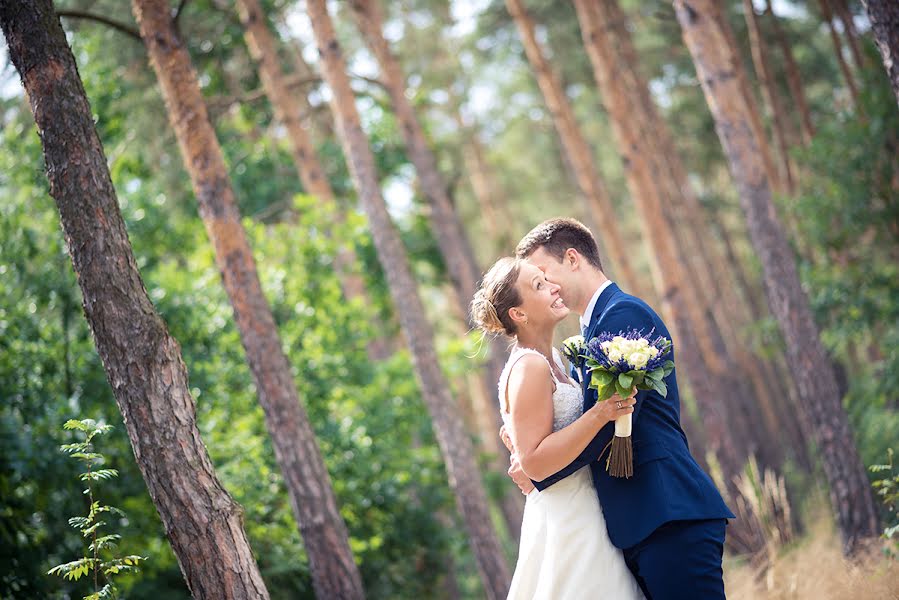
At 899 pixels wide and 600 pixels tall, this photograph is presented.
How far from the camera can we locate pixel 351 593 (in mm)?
7504

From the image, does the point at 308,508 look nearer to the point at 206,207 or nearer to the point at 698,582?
the point at 206,207

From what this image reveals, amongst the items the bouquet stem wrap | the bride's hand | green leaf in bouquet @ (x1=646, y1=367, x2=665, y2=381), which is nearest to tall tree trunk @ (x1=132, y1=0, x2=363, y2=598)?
the bouquet stem wrap

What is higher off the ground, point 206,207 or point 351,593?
point 206,207

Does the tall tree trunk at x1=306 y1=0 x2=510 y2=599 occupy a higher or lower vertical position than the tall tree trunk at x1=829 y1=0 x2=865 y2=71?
lower

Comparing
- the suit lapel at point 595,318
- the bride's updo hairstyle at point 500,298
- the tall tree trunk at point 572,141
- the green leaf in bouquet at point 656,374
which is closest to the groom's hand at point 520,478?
the suit lapel at point 595,318

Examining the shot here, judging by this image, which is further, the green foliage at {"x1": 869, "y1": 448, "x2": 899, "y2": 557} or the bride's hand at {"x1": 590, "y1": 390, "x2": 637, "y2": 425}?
the green foliage at {"x1": 869, "y1": 448, "x2": 899, "y2": 557}

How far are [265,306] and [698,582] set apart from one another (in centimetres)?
509

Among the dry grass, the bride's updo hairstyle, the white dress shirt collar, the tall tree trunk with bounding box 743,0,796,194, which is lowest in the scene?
the dry grass

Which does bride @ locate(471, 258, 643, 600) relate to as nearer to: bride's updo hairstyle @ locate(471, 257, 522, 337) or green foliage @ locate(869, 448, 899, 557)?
bride's updo hairstyle @ locate(471, 257, 522, 337)

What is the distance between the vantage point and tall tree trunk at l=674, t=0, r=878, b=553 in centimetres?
848

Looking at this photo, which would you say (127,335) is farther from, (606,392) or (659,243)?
(659,243)

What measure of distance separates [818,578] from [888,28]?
4442mm

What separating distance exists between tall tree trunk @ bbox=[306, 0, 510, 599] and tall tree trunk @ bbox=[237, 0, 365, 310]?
5.23 feet

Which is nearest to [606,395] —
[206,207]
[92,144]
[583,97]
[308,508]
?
[92,144]
